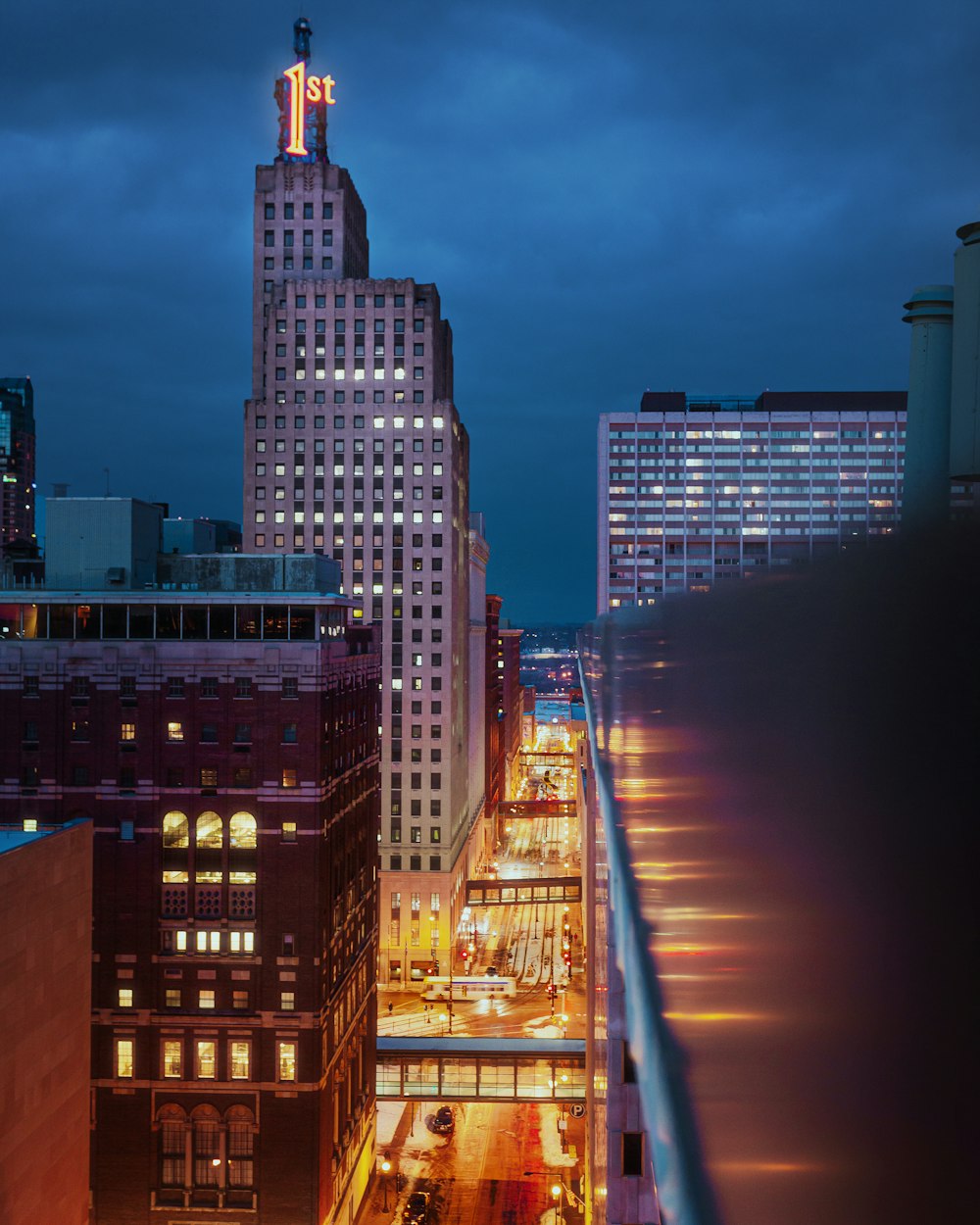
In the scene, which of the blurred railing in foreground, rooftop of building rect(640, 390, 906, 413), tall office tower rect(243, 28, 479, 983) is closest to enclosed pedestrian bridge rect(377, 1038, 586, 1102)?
tall office tower rect(243, 28, 479, 983)

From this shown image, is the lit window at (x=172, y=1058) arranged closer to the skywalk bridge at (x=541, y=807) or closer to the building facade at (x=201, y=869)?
the building facade at (x=201, y=869)

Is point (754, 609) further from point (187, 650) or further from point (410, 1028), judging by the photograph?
point (410, 1028)

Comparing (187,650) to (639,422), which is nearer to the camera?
(187,650)

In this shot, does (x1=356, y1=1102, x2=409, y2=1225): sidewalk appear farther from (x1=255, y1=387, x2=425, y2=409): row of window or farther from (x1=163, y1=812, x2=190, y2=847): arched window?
(x1=255, y1=387, x2=425, y2=409): row of window

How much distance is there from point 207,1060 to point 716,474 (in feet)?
258

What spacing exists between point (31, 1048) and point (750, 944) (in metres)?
26.0

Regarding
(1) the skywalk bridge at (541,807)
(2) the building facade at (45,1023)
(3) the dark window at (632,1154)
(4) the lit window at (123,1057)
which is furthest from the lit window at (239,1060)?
(1) the skywalk bridge at (541,807)

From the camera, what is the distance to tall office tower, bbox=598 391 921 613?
101938 millimetres

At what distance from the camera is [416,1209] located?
42594 mm

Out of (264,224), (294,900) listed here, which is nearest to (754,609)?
(294,900)

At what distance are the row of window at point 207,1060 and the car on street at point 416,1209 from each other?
9.34m

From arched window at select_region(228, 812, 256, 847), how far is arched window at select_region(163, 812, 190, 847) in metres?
1.66

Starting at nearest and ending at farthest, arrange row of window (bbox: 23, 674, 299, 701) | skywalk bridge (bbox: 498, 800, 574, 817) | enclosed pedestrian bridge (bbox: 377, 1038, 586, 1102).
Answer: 1. row of window (bbox: 23, 674, 299, 701)
2. enclosed pedestrian bridge (bbox: 377, 1038, 586, 1102)
3. skywalk bridge (bbox: 498, 800, 574, 817)

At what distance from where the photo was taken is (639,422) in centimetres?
10212
